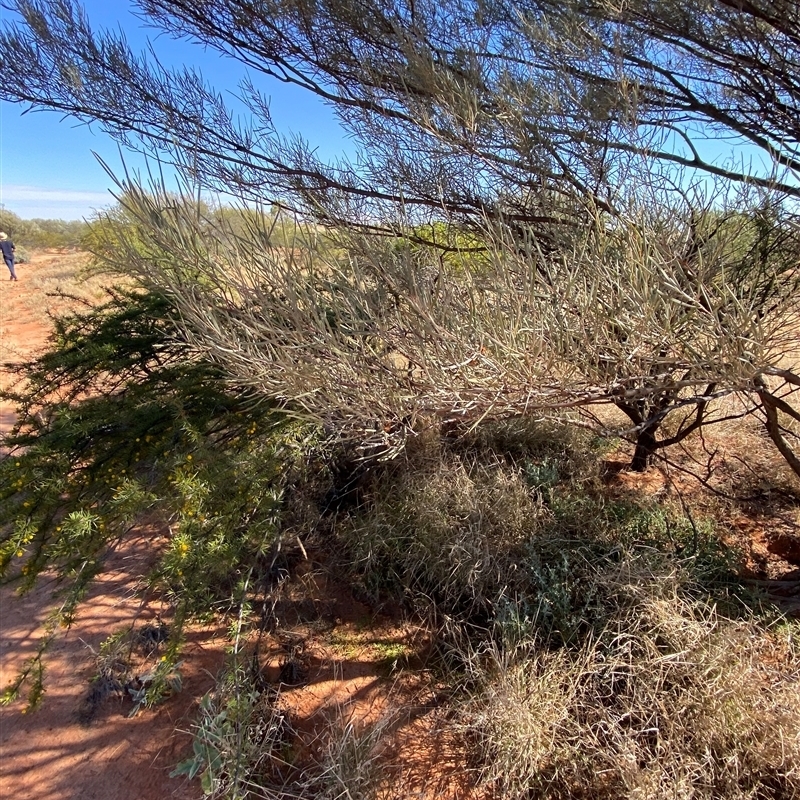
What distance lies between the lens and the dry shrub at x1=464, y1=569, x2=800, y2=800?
193 centimetres

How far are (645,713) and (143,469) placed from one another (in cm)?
295

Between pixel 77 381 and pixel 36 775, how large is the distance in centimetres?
251

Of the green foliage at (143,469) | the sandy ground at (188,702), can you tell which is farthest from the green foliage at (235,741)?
the green foliage at (143,469)

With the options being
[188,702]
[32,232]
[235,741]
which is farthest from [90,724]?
[32,232]

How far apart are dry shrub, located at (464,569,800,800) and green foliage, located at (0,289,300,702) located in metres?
1.43

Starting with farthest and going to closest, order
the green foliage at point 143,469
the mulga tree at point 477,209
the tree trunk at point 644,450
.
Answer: the tree trunk at point 644,450, the green foliage at point 143,469, the mulga tree at point 477,209

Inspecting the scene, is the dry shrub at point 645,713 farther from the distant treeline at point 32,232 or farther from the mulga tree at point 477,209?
the distant treeline at point 32,232

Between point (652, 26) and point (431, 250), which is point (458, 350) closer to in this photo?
point (431, 250)

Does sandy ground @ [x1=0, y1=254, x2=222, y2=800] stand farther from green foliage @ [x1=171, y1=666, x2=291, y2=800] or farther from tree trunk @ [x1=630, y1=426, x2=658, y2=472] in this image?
tree trunk @ [x1=630, y1=426, x2=658, y2=472]

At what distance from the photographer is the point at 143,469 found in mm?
3152

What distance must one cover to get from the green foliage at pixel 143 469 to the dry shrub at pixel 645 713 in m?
1.43

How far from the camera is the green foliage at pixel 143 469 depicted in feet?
8.11

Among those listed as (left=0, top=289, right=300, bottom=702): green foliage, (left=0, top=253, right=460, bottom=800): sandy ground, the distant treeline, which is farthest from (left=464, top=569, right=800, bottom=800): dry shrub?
the distant treeline

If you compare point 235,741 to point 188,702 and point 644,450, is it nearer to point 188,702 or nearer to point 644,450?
point 188,702
